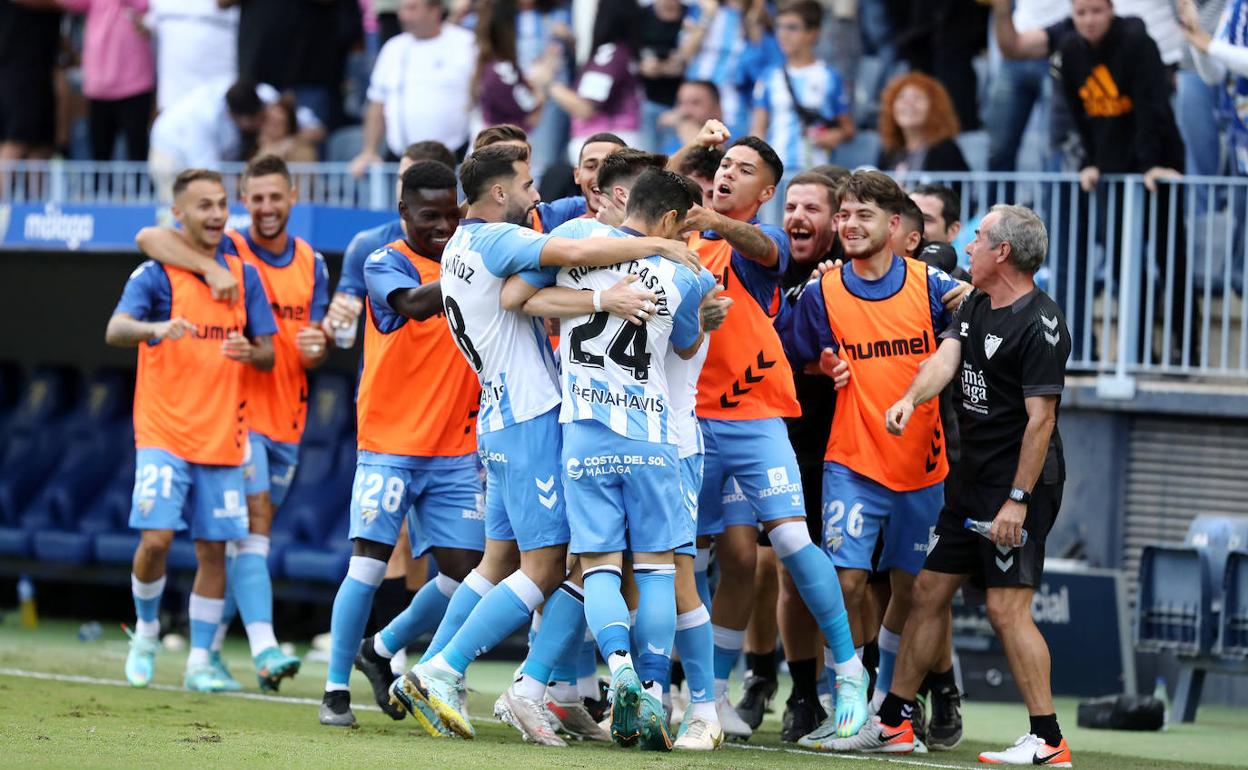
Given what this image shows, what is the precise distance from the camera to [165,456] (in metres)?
9.20

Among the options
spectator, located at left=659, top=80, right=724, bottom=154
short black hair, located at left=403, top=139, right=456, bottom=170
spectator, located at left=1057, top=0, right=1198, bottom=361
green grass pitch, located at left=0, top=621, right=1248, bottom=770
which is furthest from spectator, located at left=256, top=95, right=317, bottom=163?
spectator, located at left=1057, top=0, right=1198, bottom=361

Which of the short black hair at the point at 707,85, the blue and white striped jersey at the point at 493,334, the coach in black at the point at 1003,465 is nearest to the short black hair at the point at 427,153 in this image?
the blue and white striped jersey at the point at 493,334

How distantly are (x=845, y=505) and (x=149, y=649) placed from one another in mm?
3750

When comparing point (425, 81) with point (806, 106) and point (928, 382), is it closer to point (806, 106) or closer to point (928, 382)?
point (806, 106)

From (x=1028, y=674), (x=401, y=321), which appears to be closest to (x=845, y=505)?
(x=1028, y=674)

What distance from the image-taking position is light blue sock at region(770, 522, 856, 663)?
292 inches

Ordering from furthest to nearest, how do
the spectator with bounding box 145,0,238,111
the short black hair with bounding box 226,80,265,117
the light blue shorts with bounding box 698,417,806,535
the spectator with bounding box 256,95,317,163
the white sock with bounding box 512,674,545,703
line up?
the spectator with bounding box 145,0,238,111 < the spectator with bounding box 256,95,317,163 < the short black hair with bounding box 226,80,265,117 < the light blue shorts with bounding box 698,417,806,535 < the white sock with bounding box 512,674,545,703

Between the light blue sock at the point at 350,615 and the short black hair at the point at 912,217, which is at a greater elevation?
the short black hair at the point at 912,217

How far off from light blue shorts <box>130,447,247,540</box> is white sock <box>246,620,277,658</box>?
0.44 metres

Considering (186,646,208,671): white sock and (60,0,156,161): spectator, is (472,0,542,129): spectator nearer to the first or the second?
(60,0,156,161): spectator

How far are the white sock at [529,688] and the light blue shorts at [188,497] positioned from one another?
274cm

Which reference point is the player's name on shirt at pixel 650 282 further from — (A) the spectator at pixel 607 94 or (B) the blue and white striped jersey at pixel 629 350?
(A) the spectator at pixel 607 94

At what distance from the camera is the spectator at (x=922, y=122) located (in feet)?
38.5

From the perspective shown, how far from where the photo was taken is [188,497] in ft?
30.8
